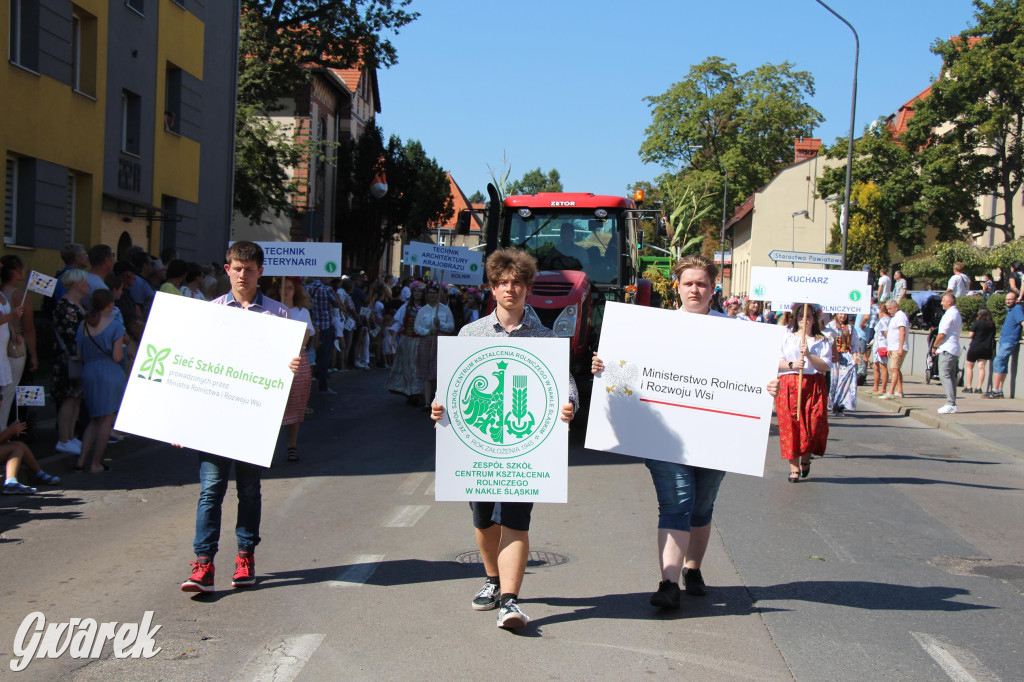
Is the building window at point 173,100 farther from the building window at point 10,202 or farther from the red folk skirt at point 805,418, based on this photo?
the red folk skirt at point 805,418

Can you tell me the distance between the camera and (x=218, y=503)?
5.72 m

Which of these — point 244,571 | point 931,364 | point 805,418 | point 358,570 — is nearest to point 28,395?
point 244,571

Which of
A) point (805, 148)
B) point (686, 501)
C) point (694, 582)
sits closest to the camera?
point (686, 501)

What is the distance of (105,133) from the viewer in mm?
20203

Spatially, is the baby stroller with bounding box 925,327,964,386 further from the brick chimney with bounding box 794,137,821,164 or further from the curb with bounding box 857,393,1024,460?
the brick chimney with bounding box 794,137,821,164

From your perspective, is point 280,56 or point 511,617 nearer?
point 511,617

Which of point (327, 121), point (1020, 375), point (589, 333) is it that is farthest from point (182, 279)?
point (327, 121)

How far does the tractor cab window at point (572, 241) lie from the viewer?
14.9m

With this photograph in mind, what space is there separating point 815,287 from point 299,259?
6263 millimetres

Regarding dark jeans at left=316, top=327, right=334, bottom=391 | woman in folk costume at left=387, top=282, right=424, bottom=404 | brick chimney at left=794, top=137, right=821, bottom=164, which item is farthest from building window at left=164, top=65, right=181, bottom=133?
brick chimney at left=794, top=137, right=821, bottom=164

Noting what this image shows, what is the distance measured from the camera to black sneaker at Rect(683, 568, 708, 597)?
5.82 m

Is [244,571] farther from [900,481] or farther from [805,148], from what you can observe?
[805,148]

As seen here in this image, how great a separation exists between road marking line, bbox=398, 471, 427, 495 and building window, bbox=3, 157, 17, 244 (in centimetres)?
1061

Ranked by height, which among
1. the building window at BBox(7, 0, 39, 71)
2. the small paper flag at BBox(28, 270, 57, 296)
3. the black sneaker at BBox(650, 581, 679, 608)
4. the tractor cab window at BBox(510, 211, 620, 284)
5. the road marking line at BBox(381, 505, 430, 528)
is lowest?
the road marking line at BBox(381, 505, 430, 528)
